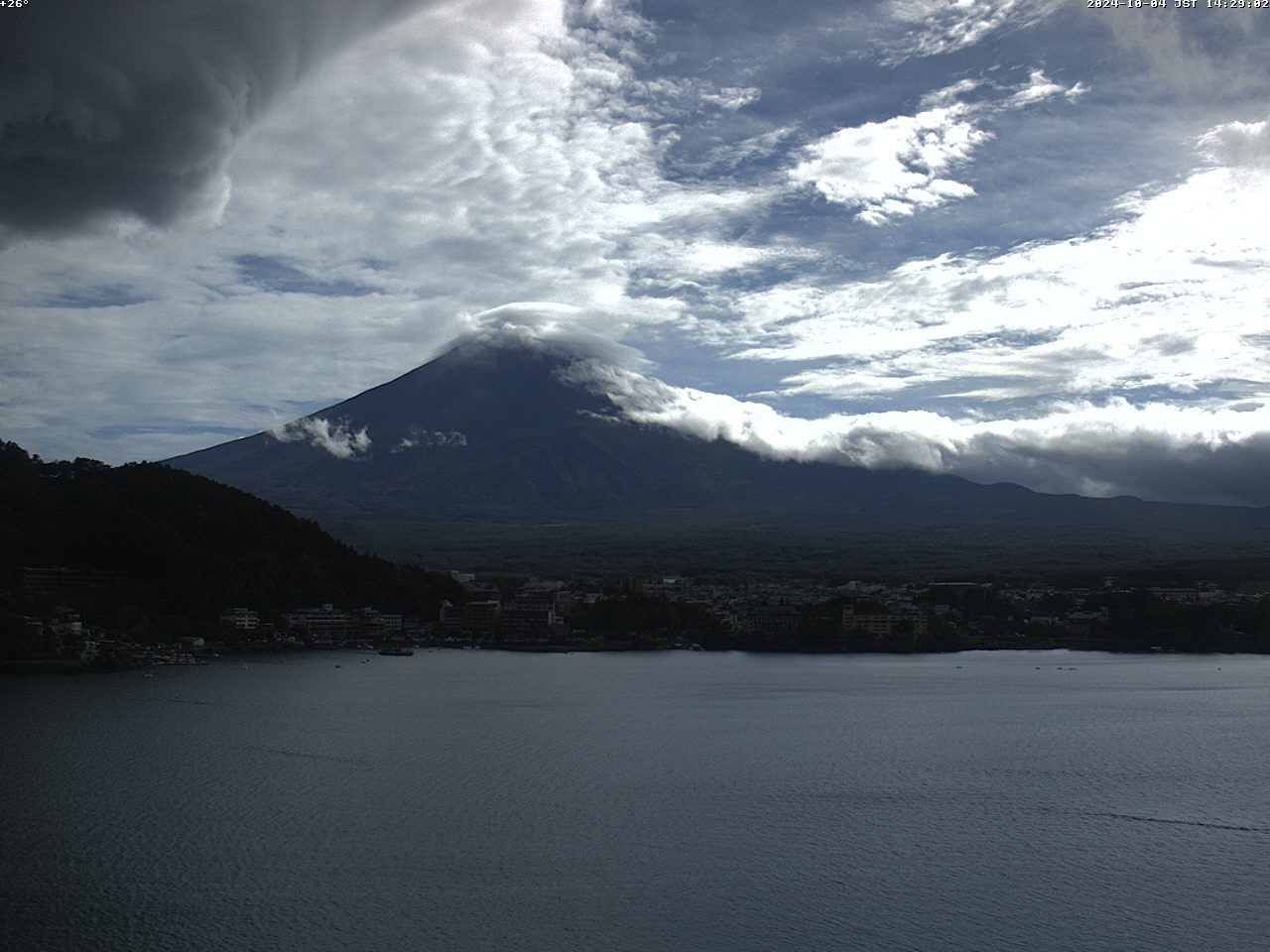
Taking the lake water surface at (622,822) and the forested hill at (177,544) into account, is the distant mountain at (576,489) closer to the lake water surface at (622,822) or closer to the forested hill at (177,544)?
the forested hill at (177,544)

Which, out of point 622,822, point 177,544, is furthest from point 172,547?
point 622,822

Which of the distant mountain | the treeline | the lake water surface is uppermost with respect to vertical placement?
the distant mountain

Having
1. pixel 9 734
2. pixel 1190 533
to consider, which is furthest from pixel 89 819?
pixel 1190 533

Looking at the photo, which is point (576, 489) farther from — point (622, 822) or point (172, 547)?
point (622, 822)

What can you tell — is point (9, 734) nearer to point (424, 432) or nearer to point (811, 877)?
point (811, 877)

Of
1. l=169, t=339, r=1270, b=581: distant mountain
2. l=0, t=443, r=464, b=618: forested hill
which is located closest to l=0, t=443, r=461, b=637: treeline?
l=0, t=443, r=464, b=618: forested hill

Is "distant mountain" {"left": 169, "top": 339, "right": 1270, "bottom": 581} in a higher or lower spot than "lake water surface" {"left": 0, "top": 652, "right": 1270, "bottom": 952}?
higher

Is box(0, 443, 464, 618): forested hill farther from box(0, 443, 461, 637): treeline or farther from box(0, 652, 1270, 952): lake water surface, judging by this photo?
box(0, 652, 1270, 952): lake water surface
